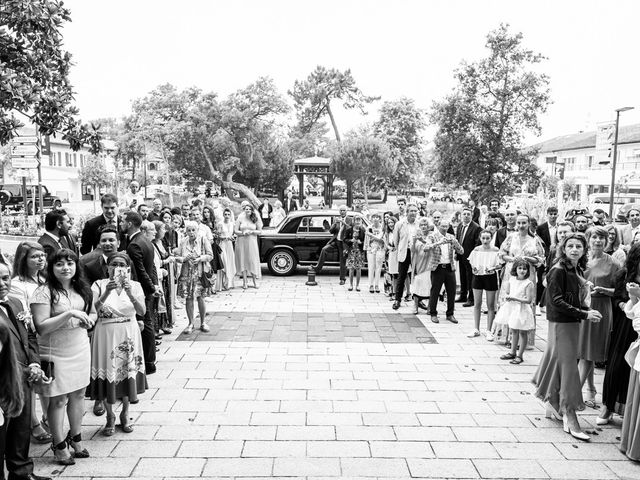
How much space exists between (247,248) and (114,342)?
26.5 ft

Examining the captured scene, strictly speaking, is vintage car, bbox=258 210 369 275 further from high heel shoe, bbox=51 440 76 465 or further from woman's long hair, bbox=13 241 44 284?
high heel shoe, bbox=51 440 76 465

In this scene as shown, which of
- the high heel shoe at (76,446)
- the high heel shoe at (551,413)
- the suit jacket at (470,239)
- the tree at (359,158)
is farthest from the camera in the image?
the tree at (359,158)

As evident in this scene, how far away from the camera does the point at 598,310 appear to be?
6.23 metres

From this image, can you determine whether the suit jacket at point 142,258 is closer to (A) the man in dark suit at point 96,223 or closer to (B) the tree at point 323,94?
(A) the man in dark suit at point 96,223

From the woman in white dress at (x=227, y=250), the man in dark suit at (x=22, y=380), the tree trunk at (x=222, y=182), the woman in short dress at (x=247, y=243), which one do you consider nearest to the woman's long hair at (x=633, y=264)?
the man in dark suit at (x=22, y=380)

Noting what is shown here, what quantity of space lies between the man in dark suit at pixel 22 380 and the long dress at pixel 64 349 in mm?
147

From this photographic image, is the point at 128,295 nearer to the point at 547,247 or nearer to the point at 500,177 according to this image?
the point at 547,247

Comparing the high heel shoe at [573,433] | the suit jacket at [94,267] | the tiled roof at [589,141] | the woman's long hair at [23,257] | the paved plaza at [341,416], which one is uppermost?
the tiled roof at [589,141]

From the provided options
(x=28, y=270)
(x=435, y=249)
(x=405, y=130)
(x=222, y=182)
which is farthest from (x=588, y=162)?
(x=28, y=270)

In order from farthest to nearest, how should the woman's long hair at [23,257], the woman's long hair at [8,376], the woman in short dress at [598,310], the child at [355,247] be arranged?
the child at [355,247], the woman in short dress at [598,310], the woman's long hair at [23,257], the woman's long hair at [8,376]

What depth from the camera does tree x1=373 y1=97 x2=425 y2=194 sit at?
5306 centimetres

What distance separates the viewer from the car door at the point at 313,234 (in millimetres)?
14805

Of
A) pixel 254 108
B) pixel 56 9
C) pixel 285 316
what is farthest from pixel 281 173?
pixel 56 9

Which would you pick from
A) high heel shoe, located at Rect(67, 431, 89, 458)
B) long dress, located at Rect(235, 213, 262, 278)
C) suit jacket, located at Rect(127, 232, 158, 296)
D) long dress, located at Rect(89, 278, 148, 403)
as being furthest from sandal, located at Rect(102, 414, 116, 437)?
long dress, located at Rect(235, 213, 262, 278)
